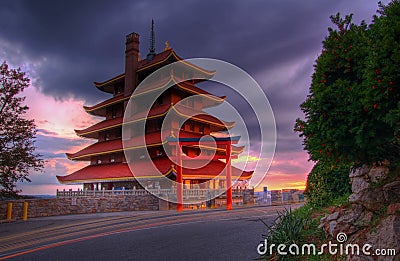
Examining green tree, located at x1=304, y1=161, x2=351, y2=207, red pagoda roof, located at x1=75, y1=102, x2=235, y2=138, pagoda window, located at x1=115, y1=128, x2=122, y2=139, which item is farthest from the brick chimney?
green tree, located at x1=304, y1=161, x2=351, y2=207

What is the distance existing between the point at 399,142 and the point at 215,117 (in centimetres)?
3452

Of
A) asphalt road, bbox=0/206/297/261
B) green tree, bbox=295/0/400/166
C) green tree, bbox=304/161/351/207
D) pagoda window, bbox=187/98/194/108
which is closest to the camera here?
green tree, bbox=295/0/400/166

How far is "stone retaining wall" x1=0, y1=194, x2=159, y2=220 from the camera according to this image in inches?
879

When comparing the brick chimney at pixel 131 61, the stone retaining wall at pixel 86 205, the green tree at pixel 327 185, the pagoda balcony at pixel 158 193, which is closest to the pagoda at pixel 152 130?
the brick chimney at pixel 131 61

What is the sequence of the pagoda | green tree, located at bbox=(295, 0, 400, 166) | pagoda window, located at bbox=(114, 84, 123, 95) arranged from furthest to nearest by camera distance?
pagoda window, located at bbox=(114, 84, 123, 95) < the pagoda < green tree, located at bbox=(295, 0, 400, 166)

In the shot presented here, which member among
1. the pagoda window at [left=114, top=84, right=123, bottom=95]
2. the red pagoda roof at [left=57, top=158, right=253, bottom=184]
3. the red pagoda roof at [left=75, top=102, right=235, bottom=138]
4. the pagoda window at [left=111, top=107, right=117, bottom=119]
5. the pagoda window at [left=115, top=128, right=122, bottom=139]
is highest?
the pagoda window at [left=114, top=84, right=123, bottom=95]

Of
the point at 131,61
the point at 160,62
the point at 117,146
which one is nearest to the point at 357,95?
the point at 160,62

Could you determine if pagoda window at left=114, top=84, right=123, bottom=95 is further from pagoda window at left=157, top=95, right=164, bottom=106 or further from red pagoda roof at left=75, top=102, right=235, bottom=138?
pagoda window at left=157, top=95, right=164, bottom=106

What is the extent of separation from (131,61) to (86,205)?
23.1 metres

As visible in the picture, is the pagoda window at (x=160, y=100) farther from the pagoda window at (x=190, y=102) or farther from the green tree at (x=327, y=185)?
the green tree at (x=327, y=185)

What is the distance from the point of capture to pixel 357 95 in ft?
19.2

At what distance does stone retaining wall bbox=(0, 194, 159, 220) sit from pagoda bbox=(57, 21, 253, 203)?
14.5ft

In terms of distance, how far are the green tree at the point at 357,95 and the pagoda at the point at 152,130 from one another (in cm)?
2378

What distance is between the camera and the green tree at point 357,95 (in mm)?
5182
